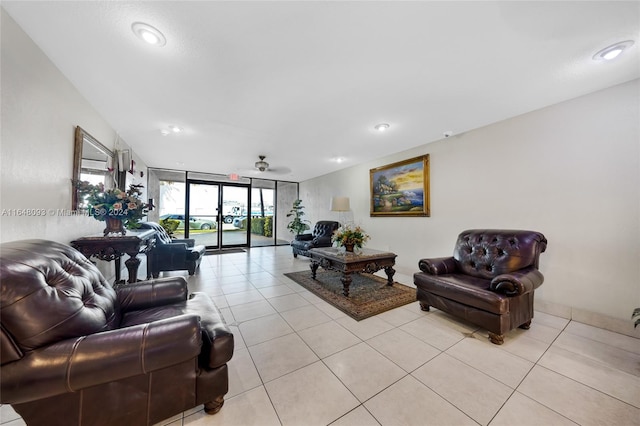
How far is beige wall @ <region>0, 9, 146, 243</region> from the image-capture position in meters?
1.46

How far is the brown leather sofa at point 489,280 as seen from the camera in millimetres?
1970

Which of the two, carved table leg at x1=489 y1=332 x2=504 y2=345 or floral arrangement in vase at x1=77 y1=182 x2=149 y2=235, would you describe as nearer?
carved table leg at x1=489 y1=332 x2=504 y2=345

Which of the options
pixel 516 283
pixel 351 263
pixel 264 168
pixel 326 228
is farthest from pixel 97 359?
pixel 326 228

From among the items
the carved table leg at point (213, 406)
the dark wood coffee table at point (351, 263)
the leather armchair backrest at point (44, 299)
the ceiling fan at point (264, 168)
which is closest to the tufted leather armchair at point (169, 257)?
the ceiling fan at point (264, 168)

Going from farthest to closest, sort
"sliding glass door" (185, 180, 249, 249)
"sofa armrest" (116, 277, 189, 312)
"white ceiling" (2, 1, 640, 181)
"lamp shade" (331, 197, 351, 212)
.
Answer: "sliding glass door" (185, 180, 249, 249) → "lamp shade" (331, 197, 351, 212) → "sofa armrest" (116, 277, 189, 312) → "white ceiling" (2, 1, 640, 181)

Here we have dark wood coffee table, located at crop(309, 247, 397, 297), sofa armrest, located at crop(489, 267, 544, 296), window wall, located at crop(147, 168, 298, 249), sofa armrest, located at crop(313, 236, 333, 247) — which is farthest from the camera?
window wall, located at crop(147, 168, 298, 249)

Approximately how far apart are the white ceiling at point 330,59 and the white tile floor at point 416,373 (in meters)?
2.43

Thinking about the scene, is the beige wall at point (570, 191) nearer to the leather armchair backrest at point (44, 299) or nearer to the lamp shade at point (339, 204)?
the lamp shade at point (339, 204)

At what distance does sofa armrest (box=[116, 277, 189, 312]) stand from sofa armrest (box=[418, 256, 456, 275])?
8.18ft

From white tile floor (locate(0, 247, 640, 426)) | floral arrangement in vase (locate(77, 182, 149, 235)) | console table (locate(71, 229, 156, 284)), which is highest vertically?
floral arrangement in vase (locate(77, 182, 149, 235))

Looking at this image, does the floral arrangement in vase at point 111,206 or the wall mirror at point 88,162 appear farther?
the floral arrangement in vase at point 111,206

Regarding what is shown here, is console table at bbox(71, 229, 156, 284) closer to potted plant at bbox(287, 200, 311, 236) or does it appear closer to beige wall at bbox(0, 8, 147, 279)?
beige wall at bbox(0, 8, 147, 279)

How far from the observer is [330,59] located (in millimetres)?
1843

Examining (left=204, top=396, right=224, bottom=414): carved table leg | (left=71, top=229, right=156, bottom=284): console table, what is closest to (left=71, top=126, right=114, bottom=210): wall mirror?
(left=71, top=229, right=156, bottom=284): console table
